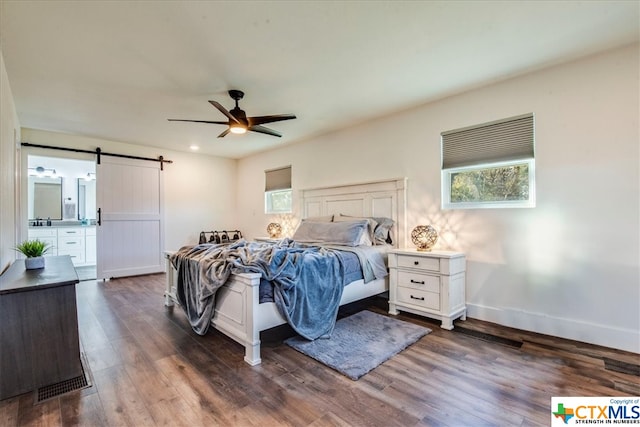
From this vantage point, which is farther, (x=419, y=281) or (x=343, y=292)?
(x=419, y=281)

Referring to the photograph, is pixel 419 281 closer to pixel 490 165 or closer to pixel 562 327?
pixel 562 327

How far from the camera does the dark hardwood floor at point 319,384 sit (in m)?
1.63

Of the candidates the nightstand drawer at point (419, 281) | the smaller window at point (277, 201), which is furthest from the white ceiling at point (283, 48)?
the smaller window at point (277, 201)

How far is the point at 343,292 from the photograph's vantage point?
2957 mm

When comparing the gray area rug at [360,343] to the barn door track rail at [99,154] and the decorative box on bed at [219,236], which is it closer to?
the decorative box on bed at [219,236]

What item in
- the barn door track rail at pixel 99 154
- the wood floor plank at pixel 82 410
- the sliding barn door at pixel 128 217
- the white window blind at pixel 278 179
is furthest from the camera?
the white window blind at pixel 278 179

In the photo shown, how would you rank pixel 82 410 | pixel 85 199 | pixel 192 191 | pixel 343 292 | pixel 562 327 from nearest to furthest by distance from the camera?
pixel 82 410 < pixel 562 327 < pixel 343 292 < pixel 192 191 < pixel 85 199

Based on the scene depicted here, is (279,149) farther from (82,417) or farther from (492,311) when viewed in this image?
(82,417)

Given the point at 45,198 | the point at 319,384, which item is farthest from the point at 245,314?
the point at 45,198

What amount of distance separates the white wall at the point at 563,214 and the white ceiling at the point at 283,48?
0.24 metres

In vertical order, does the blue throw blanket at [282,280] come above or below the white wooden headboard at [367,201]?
below

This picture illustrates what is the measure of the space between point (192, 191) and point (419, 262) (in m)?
5.00

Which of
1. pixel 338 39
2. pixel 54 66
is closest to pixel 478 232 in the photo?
pixel 338 39

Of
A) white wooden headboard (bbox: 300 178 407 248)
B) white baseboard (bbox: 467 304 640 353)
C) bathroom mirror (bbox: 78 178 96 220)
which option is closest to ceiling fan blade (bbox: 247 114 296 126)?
white wooden headboard (bbox: 300 178 407 248)
